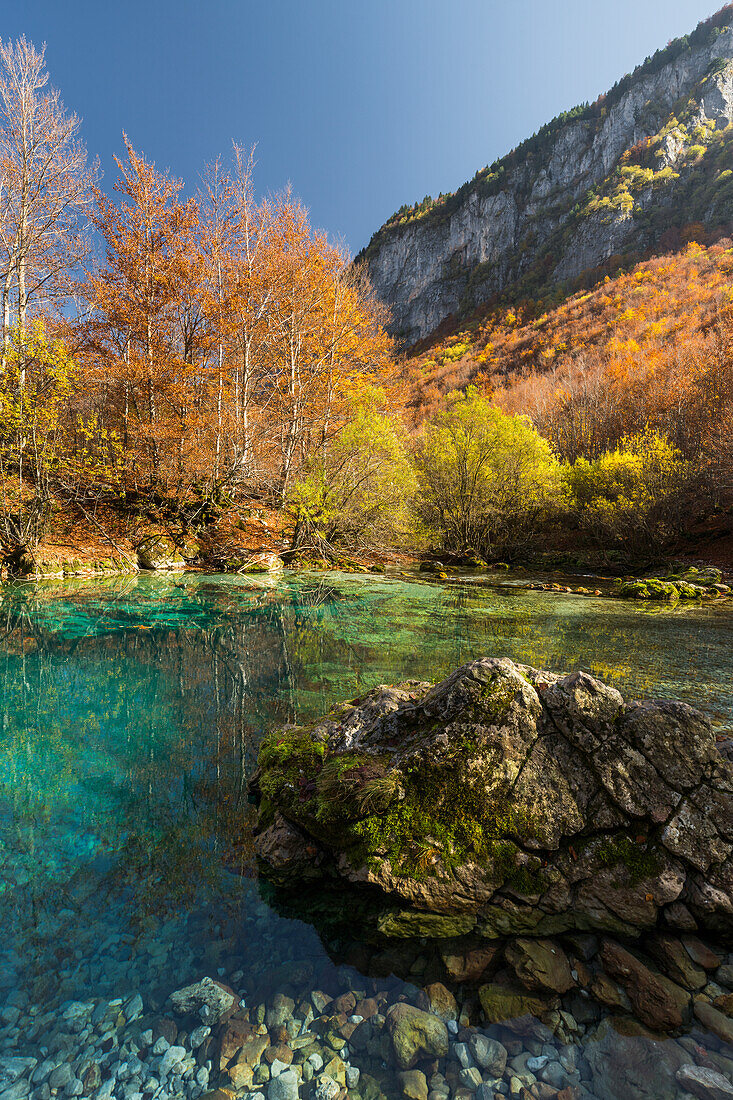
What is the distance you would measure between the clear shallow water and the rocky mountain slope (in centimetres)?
6263

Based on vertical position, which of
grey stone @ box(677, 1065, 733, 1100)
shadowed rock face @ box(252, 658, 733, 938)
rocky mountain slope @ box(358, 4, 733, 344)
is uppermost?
rocky mountain slope @ box(358, 4, 733, 344)

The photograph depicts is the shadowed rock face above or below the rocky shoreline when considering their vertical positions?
above

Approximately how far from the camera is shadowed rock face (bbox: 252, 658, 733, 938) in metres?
2.51

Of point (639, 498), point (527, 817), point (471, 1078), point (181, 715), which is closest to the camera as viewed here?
point (471, 1078)

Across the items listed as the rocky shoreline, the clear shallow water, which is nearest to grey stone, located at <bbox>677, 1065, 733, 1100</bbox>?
the rocky shoreline

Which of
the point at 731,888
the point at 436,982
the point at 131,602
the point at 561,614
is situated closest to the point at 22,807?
the point at 436,982

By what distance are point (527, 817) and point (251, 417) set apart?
20.0 m

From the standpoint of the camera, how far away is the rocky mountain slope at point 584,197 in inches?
2618

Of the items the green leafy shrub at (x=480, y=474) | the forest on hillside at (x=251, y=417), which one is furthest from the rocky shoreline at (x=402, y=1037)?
the green leafy shrub at (x=480, y=474)

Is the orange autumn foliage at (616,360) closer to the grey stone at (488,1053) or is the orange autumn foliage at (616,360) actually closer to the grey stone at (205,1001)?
the grey stone at (488,1053)

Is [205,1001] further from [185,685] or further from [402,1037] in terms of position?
[185,685]

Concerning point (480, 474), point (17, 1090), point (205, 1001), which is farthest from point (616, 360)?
point (17, 1090)

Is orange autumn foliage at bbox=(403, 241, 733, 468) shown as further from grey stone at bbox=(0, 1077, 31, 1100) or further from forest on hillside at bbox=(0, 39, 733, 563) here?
grey stone at bbox=(0, 1077, 31, 1100)

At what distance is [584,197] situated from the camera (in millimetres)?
78688
